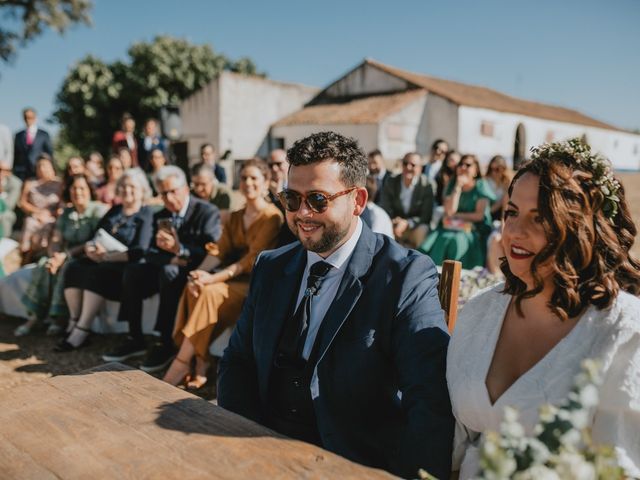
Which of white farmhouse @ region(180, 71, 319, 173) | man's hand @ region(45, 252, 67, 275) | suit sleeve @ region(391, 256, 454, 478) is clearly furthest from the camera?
white farmhouse @ region(180, 71, 319, 173)

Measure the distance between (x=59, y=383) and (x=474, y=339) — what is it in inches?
64.2

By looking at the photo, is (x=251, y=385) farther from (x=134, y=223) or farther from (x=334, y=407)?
(x=134, y=223)

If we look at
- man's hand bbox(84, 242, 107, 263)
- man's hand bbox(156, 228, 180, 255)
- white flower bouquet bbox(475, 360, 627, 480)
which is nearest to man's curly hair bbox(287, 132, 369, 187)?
white flower bouquet bbox(475, 360, 627, 480)

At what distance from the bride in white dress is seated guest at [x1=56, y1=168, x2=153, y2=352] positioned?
4.21m

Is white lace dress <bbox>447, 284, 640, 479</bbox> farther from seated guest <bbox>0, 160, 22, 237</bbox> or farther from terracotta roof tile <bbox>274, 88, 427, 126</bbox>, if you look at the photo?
terracotta roof tile <bbox>274, 88, 427, 126</bbox>

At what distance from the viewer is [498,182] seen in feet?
24.6

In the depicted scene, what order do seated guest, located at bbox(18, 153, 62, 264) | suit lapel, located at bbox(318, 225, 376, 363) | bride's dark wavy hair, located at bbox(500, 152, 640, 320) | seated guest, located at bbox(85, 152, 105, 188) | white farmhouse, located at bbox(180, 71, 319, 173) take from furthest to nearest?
white farmhouse, located at bbox(180, 71, 319, 173) < seated guest, located at bbox(85, 152, 105, 188) < seated guest, located at bbox(18, 153, 62, 264) < suit lapel, located at bbox(318, 225, 376, 363) < bride's dark wavy hair, located at bbox(500, 152, 640, 320)

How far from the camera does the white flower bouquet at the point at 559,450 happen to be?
0.90m

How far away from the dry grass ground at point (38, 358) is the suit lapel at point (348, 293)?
8.00ft

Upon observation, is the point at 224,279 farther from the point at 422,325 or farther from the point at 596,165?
the point at 596,165

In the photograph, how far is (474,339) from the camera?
74.0 inches

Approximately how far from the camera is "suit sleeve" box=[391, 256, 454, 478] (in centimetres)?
184

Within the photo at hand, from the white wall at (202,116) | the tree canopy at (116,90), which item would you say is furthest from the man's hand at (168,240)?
the tree canopy at (116,90)

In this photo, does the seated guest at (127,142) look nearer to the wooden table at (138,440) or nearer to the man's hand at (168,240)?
the man's hand at (168,240)
